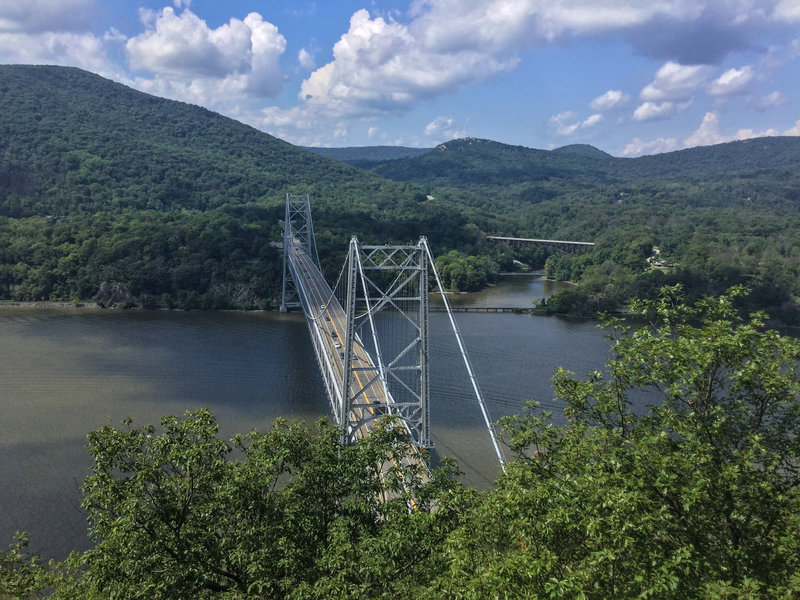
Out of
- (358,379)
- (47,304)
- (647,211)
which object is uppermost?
(647,211)

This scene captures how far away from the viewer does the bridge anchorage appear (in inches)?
566

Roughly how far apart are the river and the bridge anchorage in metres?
1.20

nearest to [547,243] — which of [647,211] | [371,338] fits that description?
[647,211]

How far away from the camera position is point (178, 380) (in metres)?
22.2

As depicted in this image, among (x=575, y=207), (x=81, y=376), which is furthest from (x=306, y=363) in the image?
(x=575, y=207)

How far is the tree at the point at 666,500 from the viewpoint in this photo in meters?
4.27

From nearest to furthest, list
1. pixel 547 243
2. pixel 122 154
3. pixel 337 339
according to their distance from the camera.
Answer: pixel 337 339
pixel 547 243
pixel 122 154

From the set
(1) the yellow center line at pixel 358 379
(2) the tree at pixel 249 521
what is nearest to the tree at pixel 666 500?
(2) the tree at pixel 249 521

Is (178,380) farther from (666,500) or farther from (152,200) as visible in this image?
(152,200)

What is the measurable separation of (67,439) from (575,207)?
82.0 meters

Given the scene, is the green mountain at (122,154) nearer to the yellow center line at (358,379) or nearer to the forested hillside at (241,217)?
the forested hillside at (241,217)

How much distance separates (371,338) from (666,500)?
2411 cm

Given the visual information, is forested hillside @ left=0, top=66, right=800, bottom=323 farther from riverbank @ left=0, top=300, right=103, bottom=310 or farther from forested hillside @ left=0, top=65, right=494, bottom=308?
riverbank @ left=0, top=300, right=103, bottom=310

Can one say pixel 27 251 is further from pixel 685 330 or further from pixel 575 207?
pixel 575 207
